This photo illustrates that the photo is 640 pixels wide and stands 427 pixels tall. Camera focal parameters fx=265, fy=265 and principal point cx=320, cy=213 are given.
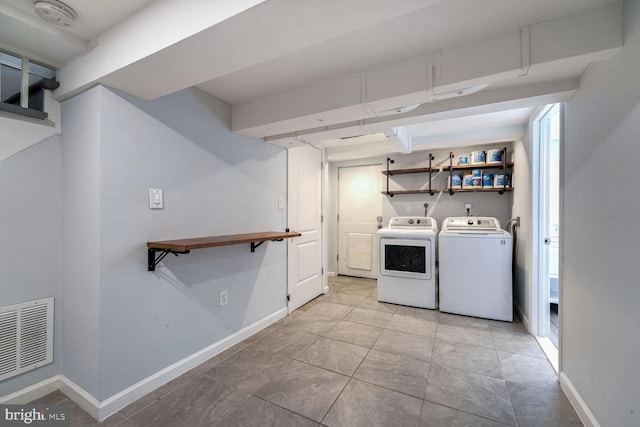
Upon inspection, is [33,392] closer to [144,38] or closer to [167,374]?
[167,374]

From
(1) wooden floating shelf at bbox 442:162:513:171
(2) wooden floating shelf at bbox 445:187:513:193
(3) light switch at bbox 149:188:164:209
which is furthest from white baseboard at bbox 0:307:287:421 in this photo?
(1) wooden floating shelf at bbox 442:162:513:171

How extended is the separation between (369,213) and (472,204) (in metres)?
1.52

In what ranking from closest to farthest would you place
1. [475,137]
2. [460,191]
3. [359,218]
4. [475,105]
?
[475,105]
[475,137]
[460,191]
[359,218]

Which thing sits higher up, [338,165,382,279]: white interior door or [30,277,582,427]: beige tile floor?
[338,165,382,279]: white interior door

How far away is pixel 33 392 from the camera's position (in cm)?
161

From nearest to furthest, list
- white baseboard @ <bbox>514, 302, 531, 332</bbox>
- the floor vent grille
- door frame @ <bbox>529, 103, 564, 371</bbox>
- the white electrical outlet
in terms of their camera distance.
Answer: the floor vent grille, the white electrical outlet, door frame @ <bbox>529, 103, 564, 371</bbox>, white baseboard @ <bbox>514, 302, 531, 332</bbox>

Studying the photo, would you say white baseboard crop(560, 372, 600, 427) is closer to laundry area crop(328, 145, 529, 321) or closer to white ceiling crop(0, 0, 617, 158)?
laundry area crop(328, 145, 529, 321)

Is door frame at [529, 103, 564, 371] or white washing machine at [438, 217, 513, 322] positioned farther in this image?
white washing machine at [438, 217, 513, 322]

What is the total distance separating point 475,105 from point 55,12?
7.91 feet

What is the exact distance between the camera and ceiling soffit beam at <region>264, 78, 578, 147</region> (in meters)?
1.67

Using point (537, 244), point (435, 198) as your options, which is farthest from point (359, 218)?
point (537, 244)

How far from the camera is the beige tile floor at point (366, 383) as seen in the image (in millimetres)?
1501

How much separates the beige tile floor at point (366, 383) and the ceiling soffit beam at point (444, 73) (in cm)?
186

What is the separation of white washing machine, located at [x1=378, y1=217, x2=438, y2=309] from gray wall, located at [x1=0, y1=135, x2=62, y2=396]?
118 inches
